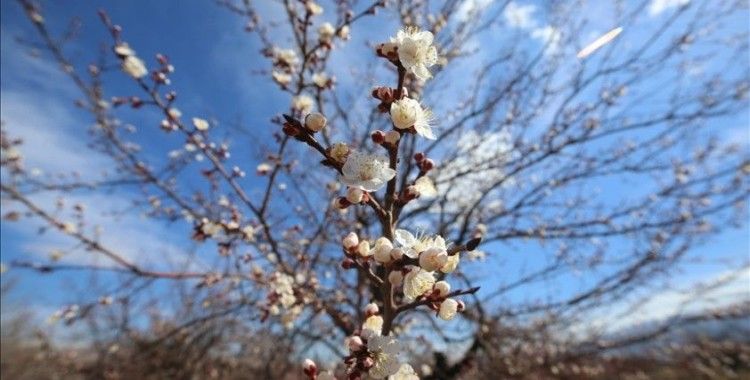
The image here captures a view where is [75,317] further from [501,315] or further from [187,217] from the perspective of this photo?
[501,315]

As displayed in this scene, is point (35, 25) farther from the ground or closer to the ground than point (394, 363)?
farther from the ground

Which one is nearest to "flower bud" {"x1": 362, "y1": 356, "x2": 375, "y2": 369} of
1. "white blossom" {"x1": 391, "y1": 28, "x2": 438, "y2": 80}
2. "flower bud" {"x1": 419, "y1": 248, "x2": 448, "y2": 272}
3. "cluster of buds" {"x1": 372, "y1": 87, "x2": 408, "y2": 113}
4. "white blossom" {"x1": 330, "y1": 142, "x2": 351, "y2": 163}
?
"flower bud" {"x1": 419, "y1": 248, "x2": 448, "y2": 272}

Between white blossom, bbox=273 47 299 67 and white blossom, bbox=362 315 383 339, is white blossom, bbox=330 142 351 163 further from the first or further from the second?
white blossom, bbox=273 47 299 67

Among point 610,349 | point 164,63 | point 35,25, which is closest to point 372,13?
point 164,63

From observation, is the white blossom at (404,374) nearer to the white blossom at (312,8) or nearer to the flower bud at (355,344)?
the flower bud at (355,344)

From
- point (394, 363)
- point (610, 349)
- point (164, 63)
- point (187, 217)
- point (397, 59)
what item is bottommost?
point (394, 363)

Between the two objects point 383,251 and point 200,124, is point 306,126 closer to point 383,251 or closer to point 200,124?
point 383,251

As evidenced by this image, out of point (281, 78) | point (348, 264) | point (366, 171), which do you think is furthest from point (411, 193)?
point (281, 78)

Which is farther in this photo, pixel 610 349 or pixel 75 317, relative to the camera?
pixel 610 349
